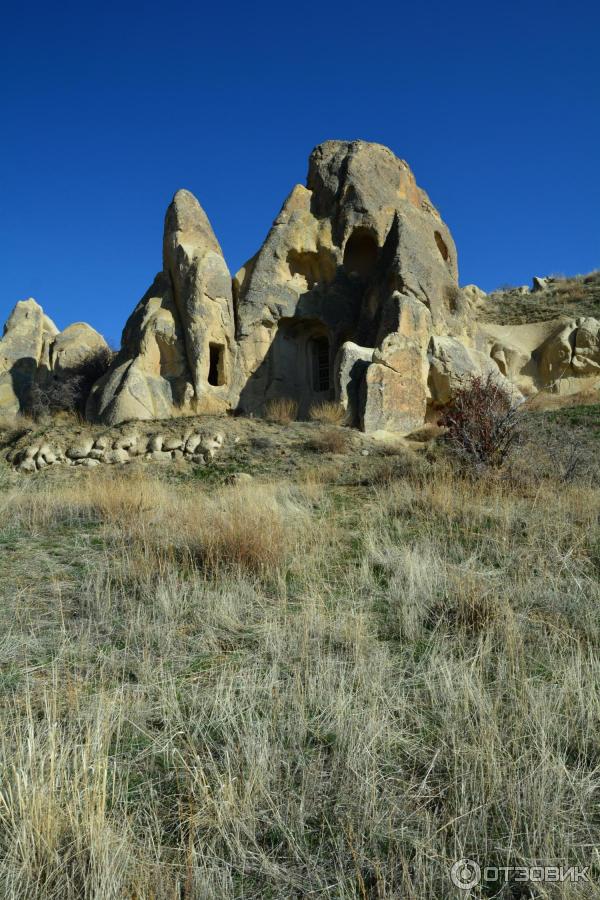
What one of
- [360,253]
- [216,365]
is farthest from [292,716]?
[360,253]

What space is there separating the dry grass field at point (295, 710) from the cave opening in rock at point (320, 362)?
521 inches

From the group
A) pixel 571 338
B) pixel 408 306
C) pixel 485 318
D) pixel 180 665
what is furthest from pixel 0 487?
pixel 485 318

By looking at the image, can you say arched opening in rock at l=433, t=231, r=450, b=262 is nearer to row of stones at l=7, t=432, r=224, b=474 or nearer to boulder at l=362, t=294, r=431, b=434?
boulder at l=362, t=294, r=431, b=434

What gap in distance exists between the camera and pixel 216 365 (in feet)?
57.1

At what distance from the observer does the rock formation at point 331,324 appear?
50.8 ft

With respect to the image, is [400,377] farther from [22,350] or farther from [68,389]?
[22,350]

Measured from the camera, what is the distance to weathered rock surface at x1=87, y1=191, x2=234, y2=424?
16.0m

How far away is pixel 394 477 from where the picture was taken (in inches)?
368

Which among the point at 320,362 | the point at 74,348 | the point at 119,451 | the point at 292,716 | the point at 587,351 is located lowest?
the point at 292,716

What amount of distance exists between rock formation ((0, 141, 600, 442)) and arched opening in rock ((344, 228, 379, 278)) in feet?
0.15

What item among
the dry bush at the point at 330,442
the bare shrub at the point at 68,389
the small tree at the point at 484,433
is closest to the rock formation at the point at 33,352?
the bare shrub at the point at 68,389

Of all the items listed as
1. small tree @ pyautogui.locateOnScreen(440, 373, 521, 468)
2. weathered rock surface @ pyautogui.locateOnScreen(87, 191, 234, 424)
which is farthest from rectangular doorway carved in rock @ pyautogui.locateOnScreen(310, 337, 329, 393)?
small tree @ pyautogui.locateOnScreen(440, 373, 521, 468)

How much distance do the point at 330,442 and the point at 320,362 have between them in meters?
7.16

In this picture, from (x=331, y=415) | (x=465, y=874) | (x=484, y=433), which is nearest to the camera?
(x=465, y=874)
